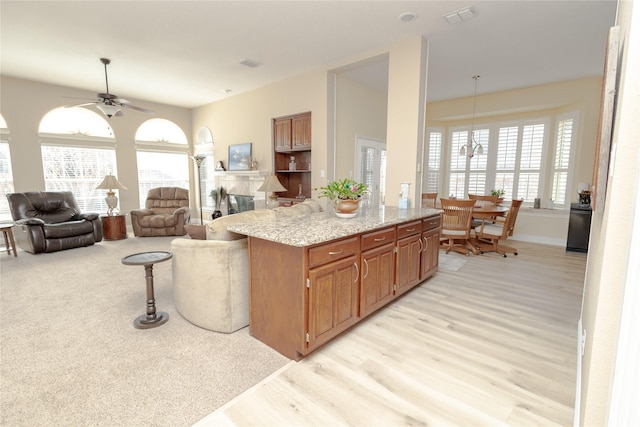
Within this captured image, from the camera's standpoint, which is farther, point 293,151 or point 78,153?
point 78,153

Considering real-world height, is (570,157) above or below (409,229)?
above

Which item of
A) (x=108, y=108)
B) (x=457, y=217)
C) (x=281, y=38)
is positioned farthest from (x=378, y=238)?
(x=108, y=108)

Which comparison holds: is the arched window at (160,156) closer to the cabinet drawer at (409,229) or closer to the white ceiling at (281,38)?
the white ceiling at (281,38)

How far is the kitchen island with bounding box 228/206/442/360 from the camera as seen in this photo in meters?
2.12

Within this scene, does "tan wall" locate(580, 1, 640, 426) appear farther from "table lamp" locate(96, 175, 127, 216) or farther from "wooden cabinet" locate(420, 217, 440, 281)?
"table lamp" locate(96, 175, 127, 216)

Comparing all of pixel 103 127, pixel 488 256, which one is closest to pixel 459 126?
pixel 488 256

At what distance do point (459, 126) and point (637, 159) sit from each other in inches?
280

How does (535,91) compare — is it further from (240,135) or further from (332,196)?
(240,135)

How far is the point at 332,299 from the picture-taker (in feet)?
7.56

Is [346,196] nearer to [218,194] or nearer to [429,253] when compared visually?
[429,253]

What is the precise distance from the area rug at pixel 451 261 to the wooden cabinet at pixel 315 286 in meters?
1.95

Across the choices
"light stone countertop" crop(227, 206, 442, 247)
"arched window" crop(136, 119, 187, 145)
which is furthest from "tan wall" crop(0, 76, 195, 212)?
"light stone countertop" crop(227, 206, 442, 247)

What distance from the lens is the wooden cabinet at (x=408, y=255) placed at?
3.09 metres

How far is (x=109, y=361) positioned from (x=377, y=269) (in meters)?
2.27
